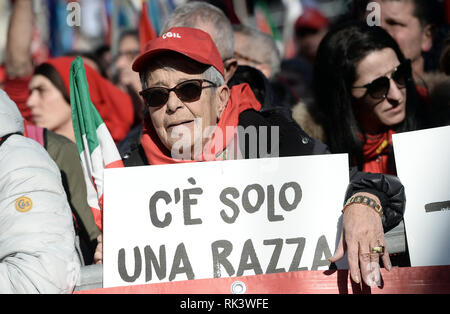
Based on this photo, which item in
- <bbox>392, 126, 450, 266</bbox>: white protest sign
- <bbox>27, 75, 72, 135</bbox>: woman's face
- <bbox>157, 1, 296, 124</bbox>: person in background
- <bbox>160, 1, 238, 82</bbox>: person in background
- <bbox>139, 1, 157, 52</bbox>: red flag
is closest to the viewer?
<bbox>392, 126, 450, 266</bbox>: white protest sign

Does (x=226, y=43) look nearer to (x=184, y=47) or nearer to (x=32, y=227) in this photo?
(x=184, y=47)

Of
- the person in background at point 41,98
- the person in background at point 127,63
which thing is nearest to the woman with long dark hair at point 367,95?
the person in background at point 41,98

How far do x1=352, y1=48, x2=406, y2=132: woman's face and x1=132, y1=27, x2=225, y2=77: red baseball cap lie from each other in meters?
0.96

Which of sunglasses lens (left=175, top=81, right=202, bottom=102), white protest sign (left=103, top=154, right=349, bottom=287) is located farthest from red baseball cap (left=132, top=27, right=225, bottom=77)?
white protest sign (left=103, top=154, right=349, bottom=287)

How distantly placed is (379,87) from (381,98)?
0.20ft

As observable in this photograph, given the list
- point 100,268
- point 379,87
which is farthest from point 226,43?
point 100,268

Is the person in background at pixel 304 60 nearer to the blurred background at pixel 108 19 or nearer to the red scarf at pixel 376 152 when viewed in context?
the blurred background at pixel 108 19

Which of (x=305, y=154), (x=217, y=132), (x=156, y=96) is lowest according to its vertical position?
(x=305, y=154)

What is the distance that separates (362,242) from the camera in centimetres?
229

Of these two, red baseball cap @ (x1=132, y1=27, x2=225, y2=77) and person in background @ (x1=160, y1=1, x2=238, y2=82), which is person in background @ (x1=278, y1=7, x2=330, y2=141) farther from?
red baseball cap @ (x1=132, y1=27, x2=225, y2=77)

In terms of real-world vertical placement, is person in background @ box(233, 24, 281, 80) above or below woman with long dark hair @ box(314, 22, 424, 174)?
above

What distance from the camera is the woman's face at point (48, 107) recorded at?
4.34m

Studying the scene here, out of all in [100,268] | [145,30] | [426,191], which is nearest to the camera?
[100,268]

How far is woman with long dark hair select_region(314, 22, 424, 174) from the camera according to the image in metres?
3.30
